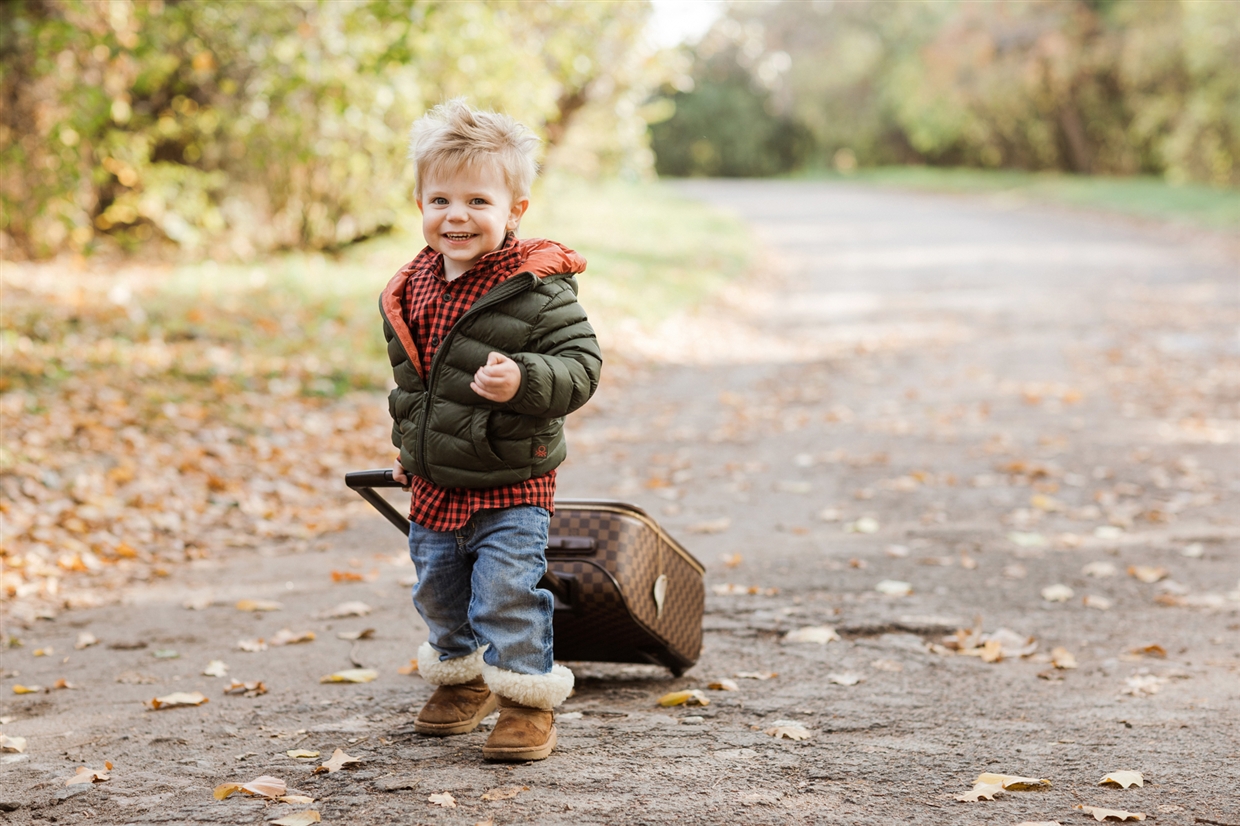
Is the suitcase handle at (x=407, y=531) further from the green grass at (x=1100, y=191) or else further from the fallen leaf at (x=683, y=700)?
the green grass at (x=1100, y=191)

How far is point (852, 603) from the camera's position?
5008 mm

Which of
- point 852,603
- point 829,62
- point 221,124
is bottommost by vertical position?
point 852,603

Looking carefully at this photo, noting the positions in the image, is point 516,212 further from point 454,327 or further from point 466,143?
point 454,327

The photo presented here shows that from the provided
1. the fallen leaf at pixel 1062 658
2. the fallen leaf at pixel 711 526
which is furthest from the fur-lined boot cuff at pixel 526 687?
the fallen leaf at pixel 711 526

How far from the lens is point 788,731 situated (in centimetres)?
352

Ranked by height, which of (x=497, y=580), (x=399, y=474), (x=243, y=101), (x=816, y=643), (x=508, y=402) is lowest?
(x=816, y=643)

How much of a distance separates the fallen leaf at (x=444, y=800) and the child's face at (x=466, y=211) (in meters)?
1.41

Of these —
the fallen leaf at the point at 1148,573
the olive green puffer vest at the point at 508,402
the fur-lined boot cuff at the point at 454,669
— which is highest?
the olive green puffer vest at the point at 508,402

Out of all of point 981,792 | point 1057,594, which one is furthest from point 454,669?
point 1057,594

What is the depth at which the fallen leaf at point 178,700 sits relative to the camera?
386cm

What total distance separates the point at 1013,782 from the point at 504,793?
1334mm

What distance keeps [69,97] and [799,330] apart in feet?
26.7

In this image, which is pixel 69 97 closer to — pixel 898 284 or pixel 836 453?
pixel 836 453

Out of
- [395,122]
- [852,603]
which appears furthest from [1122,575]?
[395,122]
